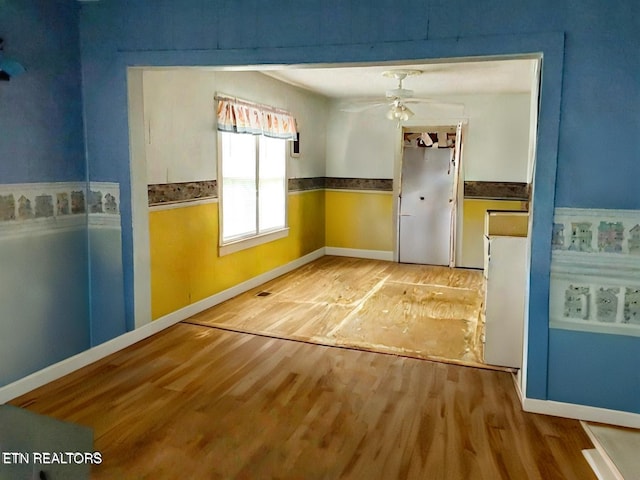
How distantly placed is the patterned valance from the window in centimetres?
13

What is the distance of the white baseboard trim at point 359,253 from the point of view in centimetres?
809

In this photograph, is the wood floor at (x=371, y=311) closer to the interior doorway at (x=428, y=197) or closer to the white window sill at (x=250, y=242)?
the white window sill at (x=250, y=242)

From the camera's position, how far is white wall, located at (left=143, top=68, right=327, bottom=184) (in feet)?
14.1

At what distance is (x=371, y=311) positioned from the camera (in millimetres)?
5281

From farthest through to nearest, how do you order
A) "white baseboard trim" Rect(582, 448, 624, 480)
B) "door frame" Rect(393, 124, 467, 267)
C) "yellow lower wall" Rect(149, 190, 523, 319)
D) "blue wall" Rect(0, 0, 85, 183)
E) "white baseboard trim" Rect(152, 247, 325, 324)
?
"door frame" Rect(393, 124, 467, 267) → "white baseboard trim" Rect(152, 247, 325, 324) → "yellow lower wall" Rect(149, 190, 523, 319) → "blue wall" Rect(0, 0, 85, 183) → "white baseboard trim" Rect(582, 448, 624, 480)

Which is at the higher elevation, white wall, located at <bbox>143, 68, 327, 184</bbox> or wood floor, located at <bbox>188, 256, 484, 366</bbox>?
white wall, located at <bbox>143, 68, 327, 184</bbox>

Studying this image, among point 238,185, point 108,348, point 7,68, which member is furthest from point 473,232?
point 7,68

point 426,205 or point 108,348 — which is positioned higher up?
point 426,205

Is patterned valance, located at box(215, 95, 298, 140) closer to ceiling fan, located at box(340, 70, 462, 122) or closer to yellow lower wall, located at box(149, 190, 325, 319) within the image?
yellow lower wall, located at box(149, 190, 325, 319)

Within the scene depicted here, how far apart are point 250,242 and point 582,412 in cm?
384

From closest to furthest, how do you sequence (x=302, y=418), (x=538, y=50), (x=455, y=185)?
(x=538, y=50) → (x=302, y=418) → (x=455, y=185)

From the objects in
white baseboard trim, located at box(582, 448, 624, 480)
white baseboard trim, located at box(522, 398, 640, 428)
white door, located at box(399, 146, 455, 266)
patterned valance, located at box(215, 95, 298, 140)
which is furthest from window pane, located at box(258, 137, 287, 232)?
white baseboard trim, located at box(582, 448, 624, 480)

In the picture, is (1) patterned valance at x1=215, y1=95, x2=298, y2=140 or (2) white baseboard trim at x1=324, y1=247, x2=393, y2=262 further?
(2) white baseboard trim at x1=324, y1=247, x2=393, y2=262

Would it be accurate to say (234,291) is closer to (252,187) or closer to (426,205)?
(252,187)
